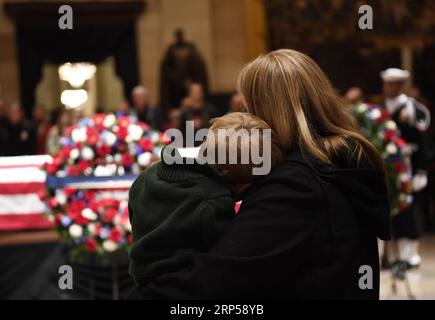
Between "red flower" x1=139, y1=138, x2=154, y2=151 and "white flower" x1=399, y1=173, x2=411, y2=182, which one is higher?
"red flower" x1=139, y1=138, x2=154, y2=151

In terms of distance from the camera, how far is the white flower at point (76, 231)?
5758mm

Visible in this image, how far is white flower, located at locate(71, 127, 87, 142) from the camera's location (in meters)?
6.09

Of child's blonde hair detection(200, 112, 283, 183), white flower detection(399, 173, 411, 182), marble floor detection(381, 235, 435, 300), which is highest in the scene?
child's blonde hair detection(200, 112, 283, 183)

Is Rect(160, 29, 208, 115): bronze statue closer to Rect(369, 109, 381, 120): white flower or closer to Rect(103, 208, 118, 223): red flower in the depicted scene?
Rect(369, 109, 381, 120): white flower

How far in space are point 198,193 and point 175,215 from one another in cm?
9

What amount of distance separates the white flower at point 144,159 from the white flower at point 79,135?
46 cm

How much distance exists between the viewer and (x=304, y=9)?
15.8 m

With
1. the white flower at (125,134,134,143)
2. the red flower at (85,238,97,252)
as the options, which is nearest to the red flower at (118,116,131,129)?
the white flower at (125,134,134,143)

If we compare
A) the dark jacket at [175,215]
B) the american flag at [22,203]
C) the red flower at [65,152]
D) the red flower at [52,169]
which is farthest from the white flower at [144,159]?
the dark jacket at [175,215]

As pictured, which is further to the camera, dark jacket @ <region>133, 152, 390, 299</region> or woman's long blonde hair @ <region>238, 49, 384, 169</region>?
woman's long blonde hair @ <region>238, 49, 384, 169</region>

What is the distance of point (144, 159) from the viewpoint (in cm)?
603

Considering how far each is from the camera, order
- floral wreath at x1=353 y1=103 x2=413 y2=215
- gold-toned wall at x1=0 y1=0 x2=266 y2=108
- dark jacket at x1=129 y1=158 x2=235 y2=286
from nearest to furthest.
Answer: dark jacket at x1=129 y1=158 x2=235 y2=286, floral wreath at x1=353 y1=103 x2=413 y2=215, gold-toned wall at x1=0 y1=0 x2=266 y2=108

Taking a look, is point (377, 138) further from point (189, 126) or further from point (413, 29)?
point (413, 29)
